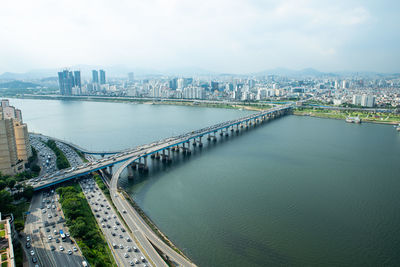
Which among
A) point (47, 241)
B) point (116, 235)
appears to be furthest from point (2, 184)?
point (116, 235)

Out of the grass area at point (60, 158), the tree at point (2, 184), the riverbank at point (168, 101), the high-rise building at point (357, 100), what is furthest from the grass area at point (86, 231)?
the high-rise building at point (357, 100)

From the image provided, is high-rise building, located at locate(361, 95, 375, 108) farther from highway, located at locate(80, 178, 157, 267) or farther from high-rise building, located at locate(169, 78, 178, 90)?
high-rise building, located at locate(169, 78, 178, 90)

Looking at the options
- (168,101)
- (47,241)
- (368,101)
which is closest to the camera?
(47,241)

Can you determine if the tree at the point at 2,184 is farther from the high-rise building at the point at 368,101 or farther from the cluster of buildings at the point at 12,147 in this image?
the high-rise building at the point at 368,101

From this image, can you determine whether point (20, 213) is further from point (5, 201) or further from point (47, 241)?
point (47, 241)

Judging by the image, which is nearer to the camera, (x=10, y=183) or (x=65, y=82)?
(x=10, y=183)
